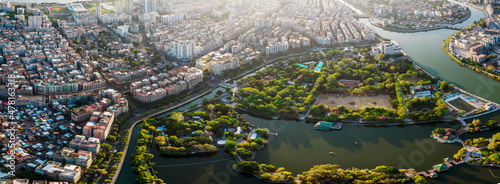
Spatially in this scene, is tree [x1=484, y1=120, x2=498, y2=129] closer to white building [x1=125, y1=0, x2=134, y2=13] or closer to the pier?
the pier

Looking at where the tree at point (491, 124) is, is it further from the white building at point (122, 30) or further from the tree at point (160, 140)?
the white building at point (122, 30)

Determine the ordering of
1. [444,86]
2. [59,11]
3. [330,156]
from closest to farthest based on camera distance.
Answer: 1. [330,156]
2. [444,86]
3. [59,11]

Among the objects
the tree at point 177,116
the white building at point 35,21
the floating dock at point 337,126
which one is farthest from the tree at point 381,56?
the white building at point 35,21

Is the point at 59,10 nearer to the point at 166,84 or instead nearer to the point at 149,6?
the point at 149,6

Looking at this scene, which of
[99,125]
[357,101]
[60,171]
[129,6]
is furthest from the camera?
[129,6]

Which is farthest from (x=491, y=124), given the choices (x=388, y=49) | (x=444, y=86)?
(x=388, y=49)

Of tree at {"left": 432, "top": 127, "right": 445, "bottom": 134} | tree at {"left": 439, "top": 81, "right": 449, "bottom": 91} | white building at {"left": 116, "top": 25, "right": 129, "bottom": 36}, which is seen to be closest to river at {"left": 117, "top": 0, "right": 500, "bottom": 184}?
tree at {"left": 432, "top": 127, "right": 445, "bottom": 134}

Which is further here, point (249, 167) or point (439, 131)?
point (439, 131)

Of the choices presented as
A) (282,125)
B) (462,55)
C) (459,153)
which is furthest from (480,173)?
(462,55)
